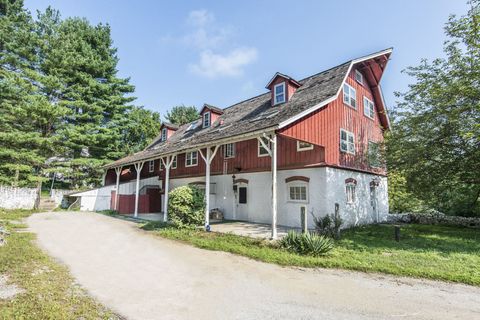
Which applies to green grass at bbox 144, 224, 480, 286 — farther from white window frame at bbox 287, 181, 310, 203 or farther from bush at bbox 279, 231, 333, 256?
white window frame at bbox 287, 181, 310, 203

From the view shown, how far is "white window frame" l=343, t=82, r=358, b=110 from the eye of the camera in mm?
14841

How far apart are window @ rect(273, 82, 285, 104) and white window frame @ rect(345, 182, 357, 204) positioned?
612 centimetres

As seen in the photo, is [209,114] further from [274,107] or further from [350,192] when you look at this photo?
[350,192]

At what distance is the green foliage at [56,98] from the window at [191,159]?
40.4 feet

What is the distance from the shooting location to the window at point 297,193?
1316 cm

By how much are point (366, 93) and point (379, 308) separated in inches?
611

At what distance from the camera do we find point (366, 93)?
16953mm

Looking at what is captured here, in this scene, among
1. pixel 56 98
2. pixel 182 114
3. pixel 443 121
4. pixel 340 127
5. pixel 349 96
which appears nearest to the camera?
pixel 443 121

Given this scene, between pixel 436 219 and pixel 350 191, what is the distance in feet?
24.0

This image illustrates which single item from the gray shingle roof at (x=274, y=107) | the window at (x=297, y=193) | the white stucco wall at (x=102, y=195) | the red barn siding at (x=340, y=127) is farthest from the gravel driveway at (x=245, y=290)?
the white stucco wall at (x=102, y=195)

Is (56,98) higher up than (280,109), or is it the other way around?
(56,98)

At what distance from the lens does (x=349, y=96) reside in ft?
49.9

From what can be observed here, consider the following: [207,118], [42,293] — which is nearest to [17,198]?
[207,118]

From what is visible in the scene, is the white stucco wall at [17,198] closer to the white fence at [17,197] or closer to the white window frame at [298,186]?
the white fence at [17,197]
